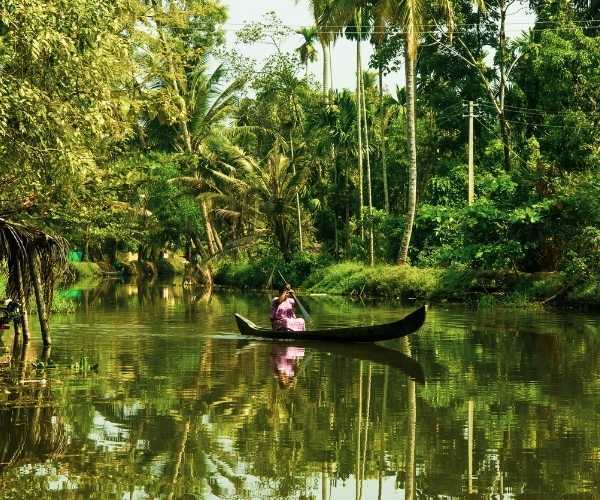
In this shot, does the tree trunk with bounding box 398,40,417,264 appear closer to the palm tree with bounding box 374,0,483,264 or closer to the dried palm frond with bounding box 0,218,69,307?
the palm tree with bounding box 374,0,483,264

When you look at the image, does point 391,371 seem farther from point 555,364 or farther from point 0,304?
point 0,304

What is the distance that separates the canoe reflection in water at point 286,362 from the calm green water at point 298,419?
0.14ft

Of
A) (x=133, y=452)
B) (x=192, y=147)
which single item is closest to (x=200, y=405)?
(x=133, y=452)

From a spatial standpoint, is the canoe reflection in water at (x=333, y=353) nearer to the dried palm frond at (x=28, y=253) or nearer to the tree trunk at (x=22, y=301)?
the dried palm frond at (x=28, y=253)

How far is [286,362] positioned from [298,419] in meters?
6.69

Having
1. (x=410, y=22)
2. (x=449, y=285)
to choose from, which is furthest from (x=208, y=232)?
(x=410, y=22)

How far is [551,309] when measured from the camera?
33500 millimetres

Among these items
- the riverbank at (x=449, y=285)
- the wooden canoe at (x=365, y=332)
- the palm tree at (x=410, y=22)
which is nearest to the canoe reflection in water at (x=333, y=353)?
the wooden canoe at (x=365, y=332)

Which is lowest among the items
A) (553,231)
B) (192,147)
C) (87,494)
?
(87,494)

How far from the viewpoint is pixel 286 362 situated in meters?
19.2

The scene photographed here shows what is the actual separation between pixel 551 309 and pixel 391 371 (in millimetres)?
16981

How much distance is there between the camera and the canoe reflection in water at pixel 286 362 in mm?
16453

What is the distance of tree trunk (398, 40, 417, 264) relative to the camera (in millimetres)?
36562

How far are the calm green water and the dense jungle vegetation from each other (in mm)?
3279
